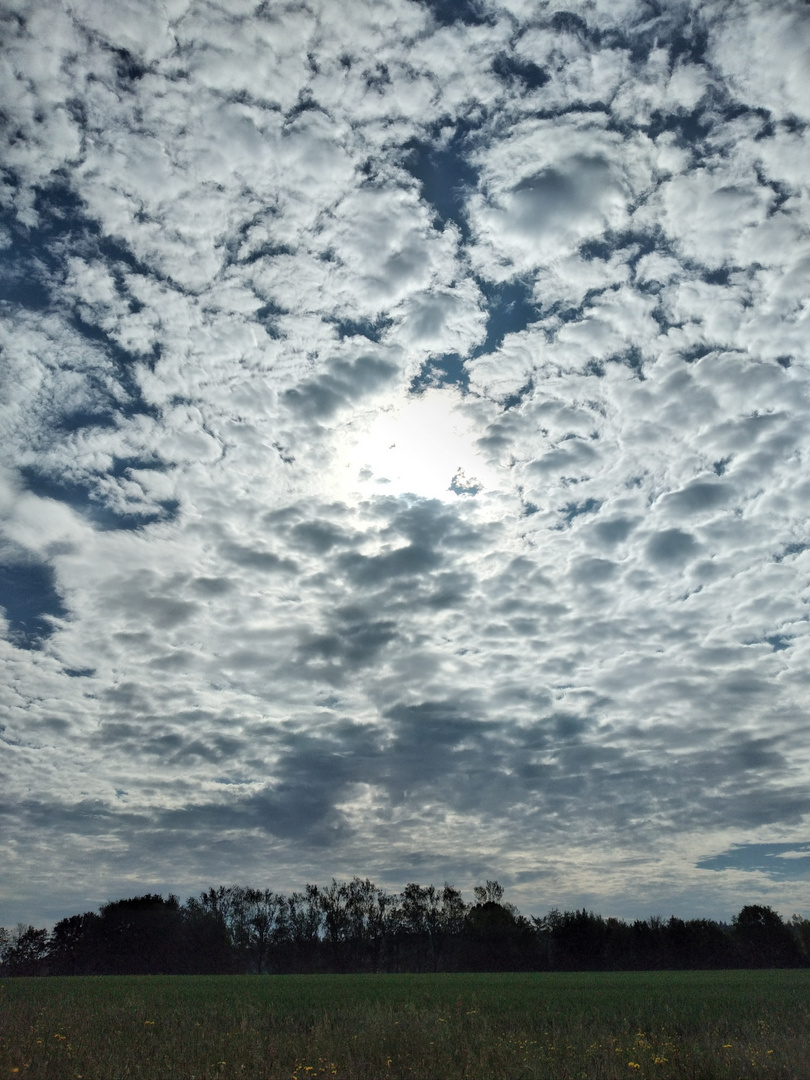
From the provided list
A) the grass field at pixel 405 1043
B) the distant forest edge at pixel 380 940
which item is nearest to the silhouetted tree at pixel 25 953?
the distant forest edge at pixel 380 940

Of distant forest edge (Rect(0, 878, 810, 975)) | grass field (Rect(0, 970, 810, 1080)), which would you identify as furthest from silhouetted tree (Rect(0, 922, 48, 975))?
grass field (Rect(0, 970, 810, 1080))

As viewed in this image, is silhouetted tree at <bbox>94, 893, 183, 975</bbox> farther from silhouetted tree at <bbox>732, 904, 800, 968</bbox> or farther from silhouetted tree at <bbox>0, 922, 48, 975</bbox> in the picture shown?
silhouetted tree at <bbox>732, 904, 800, 968</bbox>

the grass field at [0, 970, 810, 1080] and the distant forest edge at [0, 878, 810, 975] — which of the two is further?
the distant forest edge at [0, 878, 810, 975]

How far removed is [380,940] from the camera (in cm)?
11438

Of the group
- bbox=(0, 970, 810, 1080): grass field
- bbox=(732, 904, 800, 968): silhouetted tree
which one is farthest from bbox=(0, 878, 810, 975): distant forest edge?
bbox=(0, 970, 810, 1080): grass field

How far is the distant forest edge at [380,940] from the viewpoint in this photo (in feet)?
324

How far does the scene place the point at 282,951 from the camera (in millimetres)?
109562

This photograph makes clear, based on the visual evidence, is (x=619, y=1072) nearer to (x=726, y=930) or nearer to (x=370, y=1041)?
(x=370, y=1041)

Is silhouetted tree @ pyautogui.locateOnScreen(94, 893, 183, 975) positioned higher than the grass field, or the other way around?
silhouetted tree @ pyautogui.locateOnScreen(94, 893, 183, 975)

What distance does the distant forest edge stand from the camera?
324 ft

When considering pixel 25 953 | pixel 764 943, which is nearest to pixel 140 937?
pixel 25 953

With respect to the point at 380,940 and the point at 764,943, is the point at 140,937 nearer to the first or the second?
the point at 380,940

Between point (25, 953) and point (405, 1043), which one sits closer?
point (405, 1043)

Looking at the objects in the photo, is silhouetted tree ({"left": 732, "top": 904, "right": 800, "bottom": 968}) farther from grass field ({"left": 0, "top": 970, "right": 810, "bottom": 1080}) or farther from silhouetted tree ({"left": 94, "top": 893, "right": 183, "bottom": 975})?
grass field ({"left": 0, "top": 970, "right": 810, "bottom": 1080})
